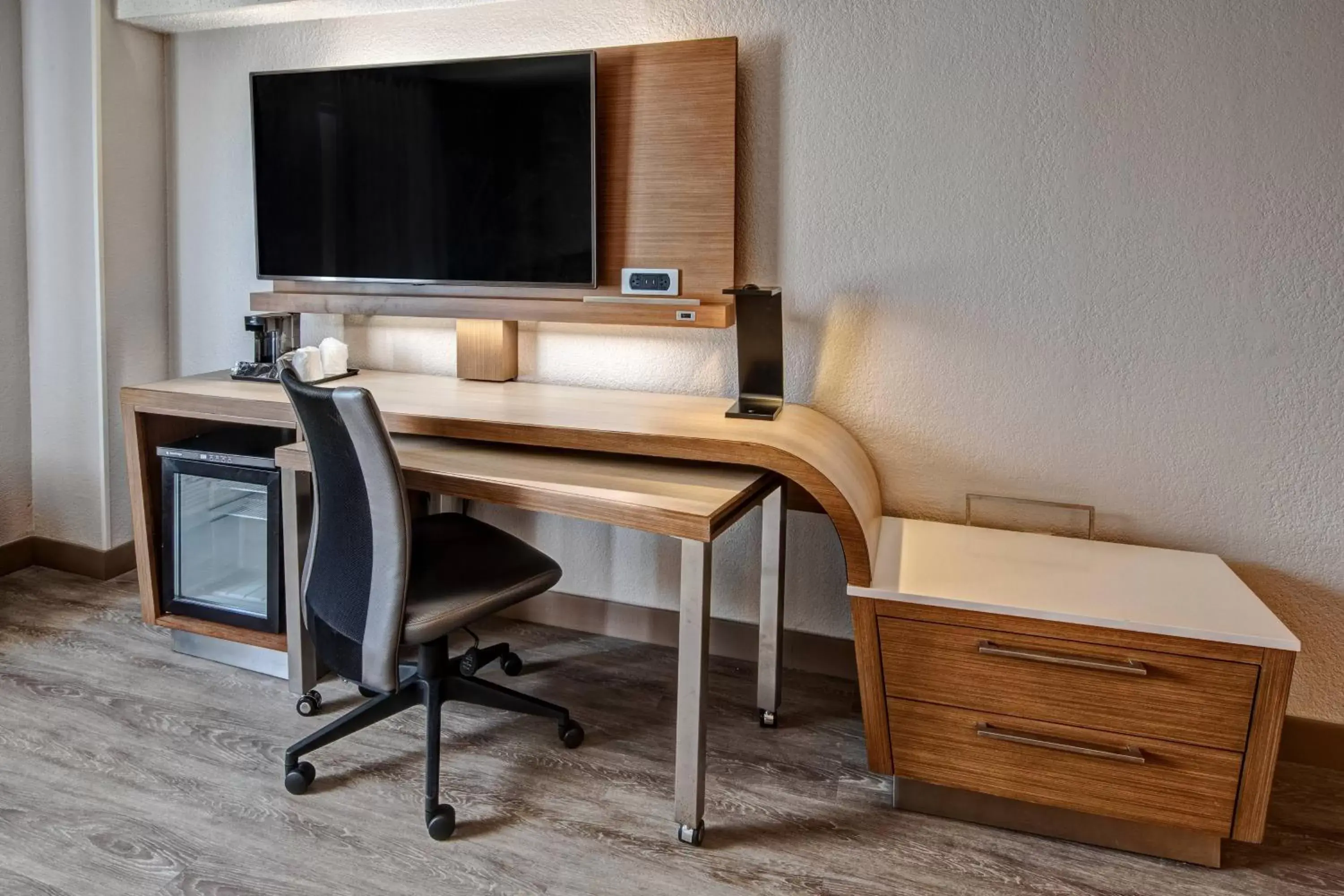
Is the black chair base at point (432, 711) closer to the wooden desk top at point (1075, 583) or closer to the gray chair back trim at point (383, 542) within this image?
the gray chair back trim at point (383, 542)

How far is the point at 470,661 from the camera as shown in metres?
2.56

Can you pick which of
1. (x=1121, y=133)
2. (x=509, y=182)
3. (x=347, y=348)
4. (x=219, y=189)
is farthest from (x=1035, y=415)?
(x=219, y=189)

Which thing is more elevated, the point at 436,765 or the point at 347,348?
the point at 347,348

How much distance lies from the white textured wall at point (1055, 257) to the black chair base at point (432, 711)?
738 millimetres

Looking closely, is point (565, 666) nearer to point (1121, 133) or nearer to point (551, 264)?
point (551, 264)

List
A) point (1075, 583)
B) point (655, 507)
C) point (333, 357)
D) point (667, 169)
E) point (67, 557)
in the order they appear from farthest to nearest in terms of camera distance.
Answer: point (67, 557), point (333, 357), point (667, 169), point (1075, 583), point (655, 507)

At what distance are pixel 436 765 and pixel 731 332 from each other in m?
1.30

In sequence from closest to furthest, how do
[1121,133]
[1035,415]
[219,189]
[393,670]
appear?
[393,670], [1121,133], [1035,415], [219,189]

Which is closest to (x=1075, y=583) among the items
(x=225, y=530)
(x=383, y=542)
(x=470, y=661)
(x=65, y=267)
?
(x=383, y=542)

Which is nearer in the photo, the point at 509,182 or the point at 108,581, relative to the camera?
the point at 509,182

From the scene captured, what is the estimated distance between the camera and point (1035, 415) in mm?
2355

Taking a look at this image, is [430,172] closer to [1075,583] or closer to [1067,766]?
[1075,583]

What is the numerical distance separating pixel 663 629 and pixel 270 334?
1443 millimetres

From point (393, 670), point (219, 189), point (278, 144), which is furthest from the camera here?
point (219, 189)
